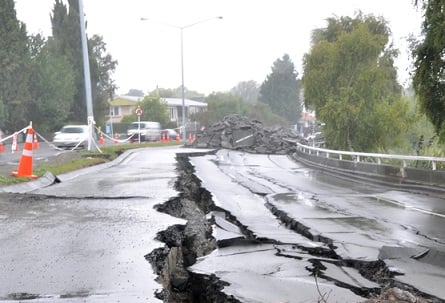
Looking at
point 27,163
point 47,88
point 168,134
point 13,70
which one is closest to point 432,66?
point 27,163

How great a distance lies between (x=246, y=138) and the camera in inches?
1505

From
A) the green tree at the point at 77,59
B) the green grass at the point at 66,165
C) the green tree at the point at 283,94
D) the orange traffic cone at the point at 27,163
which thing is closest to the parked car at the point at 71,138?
the green grass at the point at 66,165

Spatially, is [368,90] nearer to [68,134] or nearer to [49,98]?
[68,134]

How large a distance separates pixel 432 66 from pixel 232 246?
25.1 ft

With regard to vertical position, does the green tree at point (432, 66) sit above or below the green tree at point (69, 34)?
below

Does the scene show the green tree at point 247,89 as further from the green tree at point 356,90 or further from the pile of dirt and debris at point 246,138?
the green tree at point 356,90

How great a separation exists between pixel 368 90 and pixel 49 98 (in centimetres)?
2995

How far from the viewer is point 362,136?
25.2 m

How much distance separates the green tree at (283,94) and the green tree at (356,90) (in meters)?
61.4

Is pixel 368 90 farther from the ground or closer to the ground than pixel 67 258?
farther from the ground

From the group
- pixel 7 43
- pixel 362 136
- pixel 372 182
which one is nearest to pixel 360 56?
pixel 362 136

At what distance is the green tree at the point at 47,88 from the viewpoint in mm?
45031

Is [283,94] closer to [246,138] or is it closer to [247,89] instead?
[247,89]

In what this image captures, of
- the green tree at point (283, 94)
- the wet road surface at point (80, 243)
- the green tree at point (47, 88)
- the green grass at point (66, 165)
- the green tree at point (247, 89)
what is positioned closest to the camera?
the wet road surface at point (80, 243)
